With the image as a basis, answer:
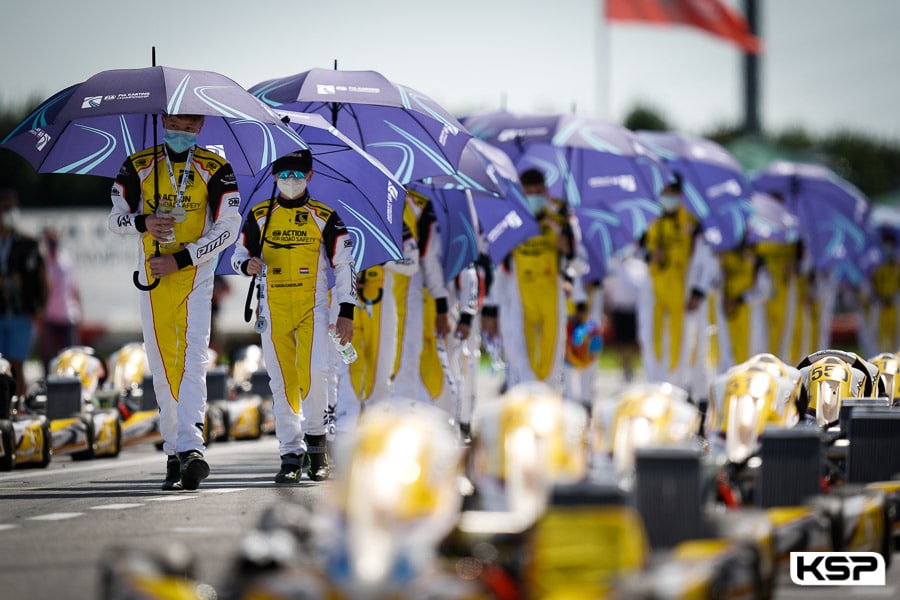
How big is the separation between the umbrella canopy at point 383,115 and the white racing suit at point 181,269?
171 centimetres

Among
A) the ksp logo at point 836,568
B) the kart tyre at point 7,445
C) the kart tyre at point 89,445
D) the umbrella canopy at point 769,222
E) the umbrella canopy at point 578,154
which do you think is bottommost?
the kart tyre at point 89,445

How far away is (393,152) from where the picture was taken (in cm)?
1411

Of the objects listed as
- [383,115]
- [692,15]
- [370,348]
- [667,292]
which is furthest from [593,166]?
[692,15]

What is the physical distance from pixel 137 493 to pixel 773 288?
46.4ft

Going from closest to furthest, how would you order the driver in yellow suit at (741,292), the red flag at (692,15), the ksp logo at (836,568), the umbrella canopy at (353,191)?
the ksp logo at (836,568), the umbrella canopy at (353,191), the driver in yellow suit at (741,292), the red flag at (692,15)

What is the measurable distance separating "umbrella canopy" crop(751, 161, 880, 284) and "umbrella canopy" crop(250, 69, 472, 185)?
11.0 meters

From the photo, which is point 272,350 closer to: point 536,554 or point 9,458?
point 9,458

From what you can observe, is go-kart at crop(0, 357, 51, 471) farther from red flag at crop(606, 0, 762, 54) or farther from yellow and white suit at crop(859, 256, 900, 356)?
red flag at crop(606, 0, 762, 54)

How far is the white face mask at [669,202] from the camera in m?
19.5

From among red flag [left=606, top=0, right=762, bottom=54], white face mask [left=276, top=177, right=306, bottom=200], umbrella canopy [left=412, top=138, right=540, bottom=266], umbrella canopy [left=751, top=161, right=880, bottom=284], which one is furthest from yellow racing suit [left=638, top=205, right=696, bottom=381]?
red flag [left=606, top=0, right=762, bottom=54]

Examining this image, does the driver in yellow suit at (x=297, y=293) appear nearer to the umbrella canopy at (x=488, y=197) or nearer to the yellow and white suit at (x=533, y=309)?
the umbrella canopy at (x=488, y=197)

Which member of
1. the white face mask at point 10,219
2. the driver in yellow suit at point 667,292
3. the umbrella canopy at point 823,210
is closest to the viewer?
the white face mask at point 10,219

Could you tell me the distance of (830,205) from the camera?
953 inches

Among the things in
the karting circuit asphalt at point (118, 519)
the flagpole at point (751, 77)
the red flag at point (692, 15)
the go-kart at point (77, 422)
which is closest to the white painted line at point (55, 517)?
the karting circuit asphalt at point (118, 519)
